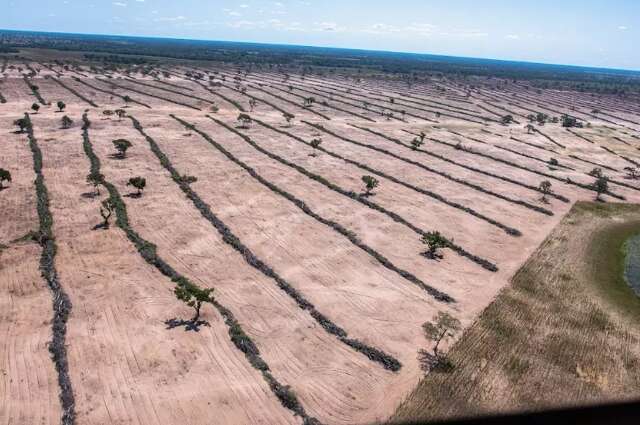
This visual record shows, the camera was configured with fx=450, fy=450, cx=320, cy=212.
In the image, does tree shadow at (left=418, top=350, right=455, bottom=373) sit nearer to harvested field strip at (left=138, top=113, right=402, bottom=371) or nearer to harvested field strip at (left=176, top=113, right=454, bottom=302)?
harvested field strip at (left=138, top=113, right=402, bottom=371)

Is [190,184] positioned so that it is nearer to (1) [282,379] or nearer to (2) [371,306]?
(2) [371,306]

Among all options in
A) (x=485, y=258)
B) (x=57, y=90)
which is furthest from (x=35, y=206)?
(x=57, y=90)

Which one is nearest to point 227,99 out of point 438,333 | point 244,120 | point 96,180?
point 244,120

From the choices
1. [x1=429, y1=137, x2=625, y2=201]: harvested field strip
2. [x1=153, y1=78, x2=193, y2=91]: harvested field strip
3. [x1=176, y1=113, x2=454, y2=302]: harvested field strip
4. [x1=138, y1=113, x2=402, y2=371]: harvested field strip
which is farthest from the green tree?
[x1=153, y1=78, x2=193, y2=91]: harvested field strip

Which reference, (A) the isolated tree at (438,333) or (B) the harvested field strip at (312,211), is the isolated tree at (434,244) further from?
(A) the isolated tree at (438,333)

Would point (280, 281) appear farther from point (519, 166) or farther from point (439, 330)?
point (519, 166)
